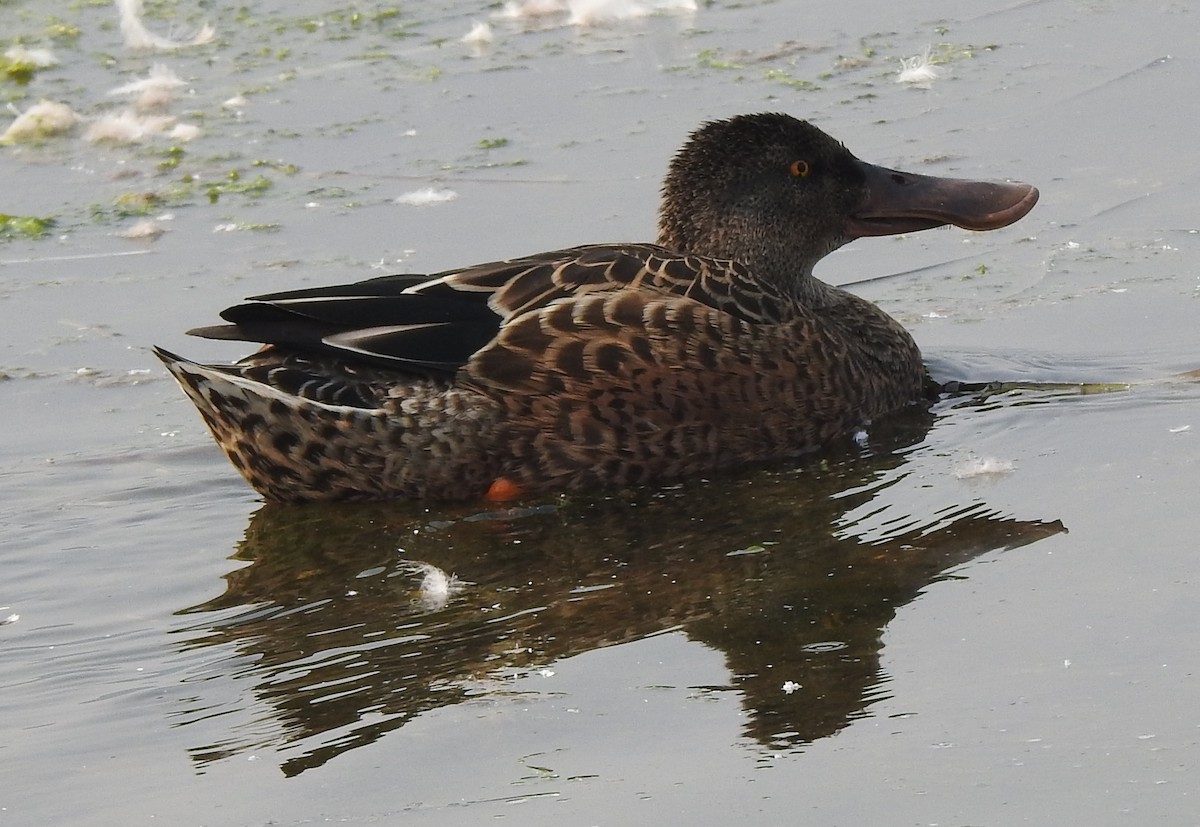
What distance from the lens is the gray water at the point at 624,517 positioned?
4156 millimetres

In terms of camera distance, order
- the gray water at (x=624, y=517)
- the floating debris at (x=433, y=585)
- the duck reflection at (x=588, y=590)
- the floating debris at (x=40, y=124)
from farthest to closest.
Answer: the floating debris at (x=40, y=124) < the floating debris at (x=433, y=585) < the duck reflection at (x=588, y=590) < the gray water at (x=624, y=517)

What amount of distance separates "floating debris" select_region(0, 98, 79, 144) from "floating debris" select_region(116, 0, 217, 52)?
4.57 feet

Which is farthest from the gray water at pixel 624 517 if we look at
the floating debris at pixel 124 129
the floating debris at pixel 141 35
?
the floating debris at pixel 141 35

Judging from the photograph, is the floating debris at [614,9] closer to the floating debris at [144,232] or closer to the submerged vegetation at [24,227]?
the floating debris at [144,232]

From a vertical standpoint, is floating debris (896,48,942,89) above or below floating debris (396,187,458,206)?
above

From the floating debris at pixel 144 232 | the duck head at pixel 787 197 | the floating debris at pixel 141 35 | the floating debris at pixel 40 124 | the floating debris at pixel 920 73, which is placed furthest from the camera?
the floating debris at pixel 141 35

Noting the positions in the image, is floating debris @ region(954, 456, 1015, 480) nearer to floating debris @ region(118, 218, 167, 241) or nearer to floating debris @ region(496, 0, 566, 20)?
floating debris @ region(118, 218, 167, 241)

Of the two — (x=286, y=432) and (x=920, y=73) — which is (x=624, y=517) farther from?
(x=920, y=73)

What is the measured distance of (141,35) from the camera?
38.7 ft

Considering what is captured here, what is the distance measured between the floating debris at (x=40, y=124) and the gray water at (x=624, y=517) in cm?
9

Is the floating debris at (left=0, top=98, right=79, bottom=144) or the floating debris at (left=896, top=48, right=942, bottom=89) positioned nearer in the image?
the floating debris at (left=896, top=48, right=942, bottom=89)

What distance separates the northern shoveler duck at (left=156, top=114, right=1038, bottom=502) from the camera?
6.28 metres

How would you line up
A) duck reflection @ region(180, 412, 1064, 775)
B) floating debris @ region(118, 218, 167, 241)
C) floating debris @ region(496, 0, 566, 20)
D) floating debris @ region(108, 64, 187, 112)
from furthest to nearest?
floating debris @ region(496, 0, 566, 20) < floating debris @ region(108, 64, 187, 112) < floating debris @ region(118, 218, 167, 241) < duck reflection @ region(180, 412, 1064, 775)

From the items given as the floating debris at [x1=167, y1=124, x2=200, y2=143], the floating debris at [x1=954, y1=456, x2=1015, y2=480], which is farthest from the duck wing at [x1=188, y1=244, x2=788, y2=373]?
the floating debris at [x1=167, y1=124, x2=200, y2=143]
